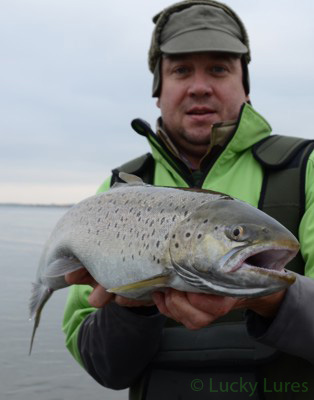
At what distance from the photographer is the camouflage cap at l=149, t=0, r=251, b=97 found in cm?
424

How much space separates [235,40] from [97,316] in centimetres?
227

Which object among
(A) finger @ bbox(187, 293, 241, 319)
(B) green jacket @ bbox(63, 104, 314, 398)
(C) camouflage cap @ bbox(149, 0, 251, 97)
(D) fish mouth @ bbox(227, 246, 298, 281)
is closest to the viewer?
(D) fish mouth @ bbox(227, 246, 298, 281)

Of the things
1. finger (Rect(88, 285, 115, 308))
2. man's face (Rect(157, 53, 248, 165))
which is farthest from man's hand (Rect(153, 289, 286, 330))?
man's face (Rect(157, 53, 248, 165))

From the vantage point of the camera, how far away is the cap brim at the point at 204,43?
419 cm

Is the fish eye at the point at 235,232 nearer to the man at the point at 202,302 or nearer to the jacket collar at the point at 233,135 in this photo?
the man at the point at 202,302

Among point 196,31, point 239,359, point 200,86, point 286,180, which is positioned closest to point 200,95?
point 200,86

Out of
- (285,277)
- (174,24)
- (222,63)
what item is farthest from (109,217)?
(174,24)

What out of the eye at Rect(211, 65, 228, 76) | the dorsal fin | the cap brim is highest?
the cap brim

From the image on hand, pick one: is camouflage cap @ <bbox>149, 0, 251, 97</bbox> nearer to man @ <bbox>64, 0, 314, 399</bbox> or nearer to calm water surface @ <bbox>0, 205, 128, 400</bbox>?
man @ <bbox>64, 0, 314, 399</bbox>

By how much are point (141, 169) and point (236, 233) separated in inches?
76.0

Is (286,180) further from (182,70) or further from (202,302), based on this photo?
(202,302)

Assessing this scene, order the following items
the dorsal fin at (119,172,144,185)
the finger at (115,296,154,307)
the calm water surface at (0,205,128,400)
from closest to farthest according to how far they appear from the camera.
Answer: the finger at (115,296,154,307), the dorsal fin at (119,172,144,185), the calm water surface at (0,205,128,400)

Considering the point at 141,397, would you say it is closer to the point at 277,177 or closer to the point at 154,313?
the point at 154,313

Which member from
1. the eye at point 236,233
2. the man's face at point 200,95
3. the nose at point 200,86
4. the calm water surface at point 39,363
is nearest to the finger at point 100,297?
the eye at point 236,233
